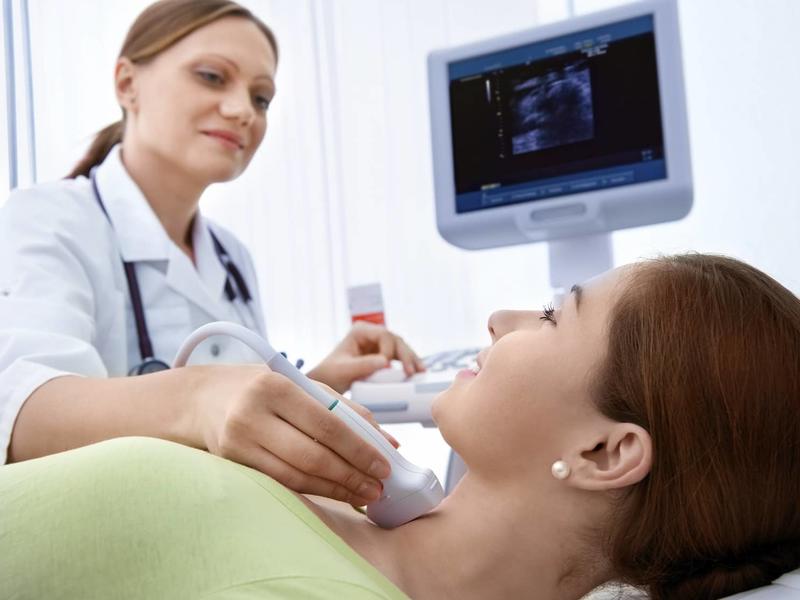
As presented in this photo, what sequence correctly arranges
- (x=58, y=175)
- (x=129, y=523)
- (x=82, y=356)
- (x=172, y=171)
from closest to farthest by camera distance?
(x=129, y=523), (x=82, y=356), (x=172, y=171), (x=58, y=175)

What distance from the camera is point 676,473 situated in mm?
664

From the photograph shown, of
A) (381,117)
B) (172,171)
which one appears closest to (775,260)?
(172,171)

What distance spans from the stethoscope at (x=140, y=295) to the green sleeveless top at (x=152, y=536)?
0.46 metres

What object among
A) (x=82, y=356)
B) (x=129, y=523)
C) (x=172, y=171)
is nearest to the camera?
(x=129, y=523)

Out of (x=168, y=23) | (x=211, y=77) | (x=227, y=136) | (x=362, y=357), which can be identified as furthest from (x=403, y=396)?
(x=168, y=23)

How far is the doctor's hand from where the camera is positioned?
0.63 m

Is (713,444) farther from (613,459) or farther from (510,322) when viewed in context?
(510,322)

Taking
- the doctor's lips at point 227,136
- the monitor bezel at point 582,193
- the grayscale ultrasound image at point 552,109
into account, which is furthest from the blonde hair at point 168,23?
the grayscale ultrasound image at point 552,109

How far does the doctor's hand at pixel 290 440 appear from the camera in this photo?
2.08 ft

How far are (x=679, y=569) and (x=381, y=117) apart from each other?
87.2 inches

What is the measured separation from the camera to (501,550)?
0.73 m

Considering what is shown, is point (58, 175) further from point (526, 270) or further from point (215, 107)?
point (526, 270)

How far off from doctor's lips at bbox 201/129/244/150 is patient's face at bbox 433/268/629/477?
948 millimetres

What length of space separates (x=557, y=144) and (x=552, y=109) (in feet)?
0.23
